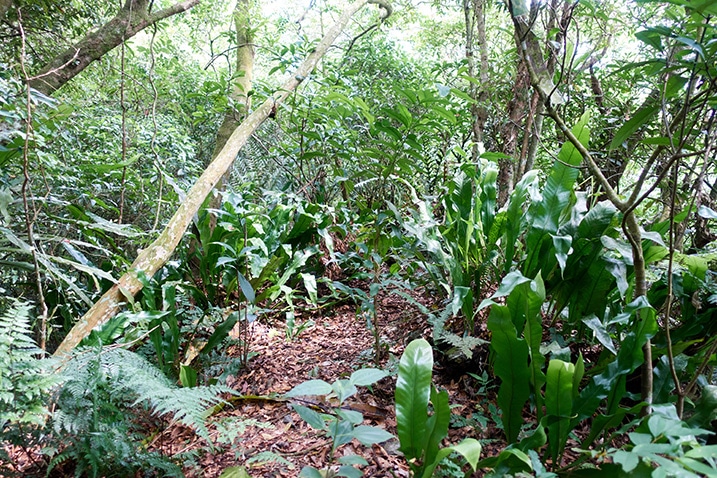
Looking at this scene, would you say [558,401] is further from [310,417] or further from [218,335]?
[218,335]

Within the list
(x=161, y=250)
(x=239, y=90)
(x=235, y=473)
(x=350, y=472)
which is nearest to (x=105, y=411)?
(x=235, y=473)

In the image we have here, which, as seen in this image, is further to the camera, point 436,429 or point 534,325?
point 534,325

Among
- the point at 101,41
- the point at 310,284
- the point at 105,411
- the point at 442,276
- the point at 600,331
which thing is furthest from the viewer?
Result: the point at 101,41

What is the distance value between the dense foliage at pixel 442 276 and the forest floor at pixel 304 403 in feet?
0.26

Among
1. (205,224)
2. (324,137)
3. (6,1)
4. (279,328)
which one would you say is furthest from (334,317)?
(6,1)

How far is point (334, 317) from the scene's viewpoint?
110 inches

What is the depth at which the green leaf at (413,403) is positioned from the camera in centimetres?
116

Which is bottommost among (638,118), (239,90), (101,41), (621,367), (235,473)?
(235,473)

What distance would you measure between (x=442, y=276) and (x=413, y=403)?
1.13 metres

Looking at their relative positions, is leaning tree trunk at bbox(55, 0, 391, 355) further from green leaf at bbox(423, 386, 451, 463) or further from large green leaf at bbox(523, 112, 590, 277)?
large green leaf at bbox(523, 112, 590, 277)

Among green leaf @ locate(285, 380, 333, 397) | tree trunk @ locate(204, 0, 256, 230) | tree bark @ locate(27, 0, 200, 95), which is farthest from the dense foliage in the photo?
tree bark @ locate(27, 0, 200, 95)

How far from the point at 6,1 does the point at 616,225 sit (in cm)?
327

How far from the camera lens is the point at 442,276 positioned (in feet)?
7.31

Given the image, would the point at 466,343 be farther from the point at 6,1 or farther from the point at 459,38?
the point at 459,38
